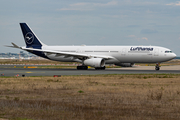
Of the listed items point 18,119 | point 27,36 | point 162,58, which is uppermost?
point 27,36

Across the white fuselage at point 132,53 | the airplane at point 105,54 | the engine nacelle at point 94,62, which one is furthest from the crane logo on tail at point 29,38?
the engine nacelle at point 94,62

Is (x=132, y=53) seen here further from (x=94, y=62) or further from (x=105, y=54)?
(x=94, y=62)

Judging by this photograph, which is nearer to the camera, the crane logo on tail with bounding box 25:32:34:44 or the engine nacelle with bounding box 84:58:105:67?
the engine nacelle with bounding box 84:58:105:67

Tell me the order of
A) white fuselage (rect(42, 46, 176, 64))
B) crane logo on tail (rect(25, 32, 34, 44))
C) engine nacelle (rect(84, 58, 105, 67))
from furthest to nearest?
1. crane logo on tail (rect(25, 32, 34, 44))
2. white fuselage (rect(42, 46, 176, 64))
3. engine nacelle (rect(84, 58, 105, 67))

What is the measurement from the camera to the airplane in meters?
47.2

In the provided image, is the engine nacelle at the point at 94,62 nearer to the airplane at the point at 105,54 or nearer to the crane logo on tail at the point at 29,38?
the airplane at the point at 105,54

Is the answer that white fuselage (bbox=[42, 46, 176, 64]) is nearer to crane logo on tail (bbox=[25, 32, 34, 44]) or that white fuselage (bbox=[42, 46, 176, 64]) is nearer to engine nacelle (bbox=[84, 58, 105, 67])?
engine nacelle (bbox=[84, 58, 105, 67])

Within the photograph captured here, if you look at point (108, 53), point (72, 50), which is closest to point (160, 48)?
point (108, 53)

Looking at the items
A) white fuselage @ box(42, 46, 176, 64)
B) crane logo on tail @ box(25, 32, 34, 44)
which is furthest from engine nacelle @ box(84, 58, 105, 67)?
crane logo on tail @ box(25, 32, 34, 44)

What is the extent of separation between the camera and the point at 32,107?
43.2 feet

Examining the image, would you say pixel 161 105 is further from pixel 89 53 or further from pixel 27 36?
pixel 27 36

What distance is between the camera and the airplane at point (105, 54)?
47219 mm

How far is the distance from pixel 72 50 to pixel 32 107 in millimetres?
Result: 40508

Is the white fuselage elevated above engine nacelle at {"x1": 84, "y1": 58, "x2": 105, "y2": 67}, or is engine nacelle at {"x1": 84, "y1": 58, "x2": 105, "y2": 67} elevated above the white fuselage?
the white fuselage
